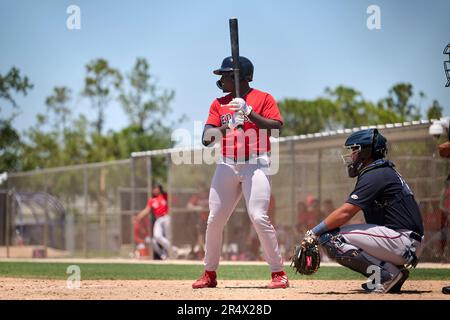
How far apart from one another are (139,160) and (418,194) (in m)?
9.22

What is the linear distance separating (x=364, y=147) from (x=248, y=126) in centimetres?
129

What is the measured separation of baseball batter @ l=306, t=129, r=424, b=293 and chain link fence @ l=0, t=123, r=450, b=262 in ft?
28.5

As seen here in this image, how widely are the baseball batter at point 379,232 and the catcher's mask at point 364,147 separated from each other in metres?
0.12

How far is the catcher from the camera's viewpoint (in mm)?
8438

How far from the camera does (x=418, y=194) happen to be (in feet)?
59.5

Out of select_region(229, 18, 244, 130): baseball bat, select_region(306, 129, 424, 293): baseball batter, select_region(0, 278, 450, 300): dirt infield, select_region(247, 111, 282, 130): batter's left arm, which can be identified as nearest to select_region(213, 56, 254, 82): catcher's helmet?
select_region(229, 18, 244, 130): baseball bat

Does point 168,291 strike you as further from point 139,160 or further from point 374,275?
point 139,160

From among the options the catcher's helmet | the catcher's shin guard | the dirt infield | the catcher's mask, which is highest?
the catcher's helmet

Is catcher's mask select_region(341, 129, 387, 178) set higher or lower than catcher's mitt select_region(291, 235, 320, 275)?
higher

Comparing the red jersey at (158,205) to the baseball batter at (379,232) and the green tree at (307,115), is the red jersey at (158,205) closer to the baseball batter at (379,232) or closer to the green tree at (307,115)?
the baseball batter at (379,232)

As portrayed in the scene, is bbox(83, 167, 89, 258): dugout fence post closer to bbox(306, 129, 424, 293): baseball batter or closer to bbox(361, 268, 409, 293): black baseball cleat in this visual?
bbox(306, 129, 424, 293): baseball batter

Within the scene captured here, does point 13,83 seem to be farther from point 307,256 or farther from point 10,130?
point 307,256

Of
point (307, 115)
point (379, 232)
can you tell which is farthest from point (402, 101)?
point (379, 232)
